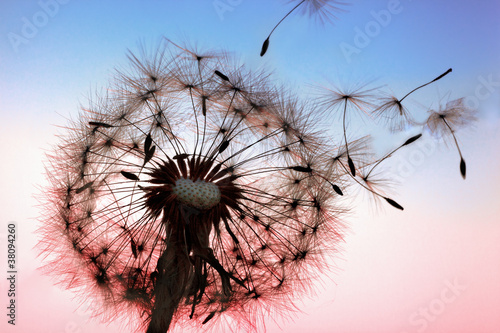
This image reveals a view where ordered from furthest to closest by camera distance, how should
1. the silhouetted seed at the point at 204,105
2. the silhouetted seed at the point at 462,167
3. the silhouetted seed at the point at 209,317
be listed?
1. the silhouetted seed at the point at 204,105
2. the silhouetted seed at the point at 209,317
3. the silhouetted seed at the point at 462,167

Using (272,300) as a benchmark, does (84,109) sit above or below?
above

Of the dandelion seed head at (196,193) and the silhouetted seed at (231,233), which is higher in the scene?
the dandelion seed head at (196,193)

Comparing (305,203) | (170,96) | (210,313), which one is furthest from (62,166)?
(305,203)

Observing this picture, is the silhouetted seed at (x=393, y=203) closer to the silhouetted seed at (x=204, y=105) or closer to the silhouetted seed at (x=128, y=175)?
the silhouetted seed at (x=204, y=105)

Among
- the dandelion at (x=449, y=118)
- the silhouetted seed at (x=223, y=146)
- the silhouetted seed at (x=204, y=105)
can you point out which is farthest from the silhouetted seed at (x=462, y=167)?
the silhouetted seed at (x=204, y=105)

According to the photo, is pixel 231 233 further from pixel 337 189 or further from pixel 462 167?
pixel 462 167

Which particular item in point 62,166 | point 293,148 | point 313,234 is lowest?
point 313,234

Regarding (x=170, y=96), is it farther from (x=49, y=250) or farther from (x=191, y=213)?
(x=49, y=250)

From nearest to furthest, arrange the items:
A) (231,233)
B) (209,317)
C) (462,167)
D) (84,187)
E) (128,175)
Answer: (462,167)
(128,175)
(84,187)
(231,233)
(209,317)

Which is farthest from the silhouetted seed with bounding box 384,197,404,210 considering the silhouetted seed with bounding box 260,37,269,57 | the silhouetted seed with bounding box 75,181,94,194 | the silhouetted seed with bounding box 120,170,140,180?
the silhouetted seed with bounding box 75,181,94,194

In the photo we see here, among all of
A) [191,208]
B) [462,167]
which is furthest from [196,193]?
[462,167]

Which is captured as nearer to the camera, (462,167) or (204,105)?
(462,167)
